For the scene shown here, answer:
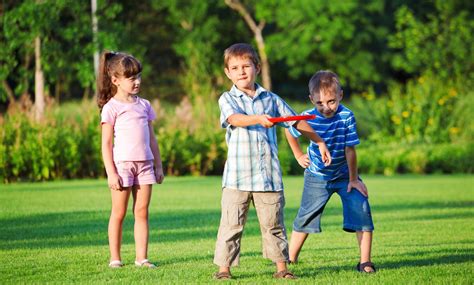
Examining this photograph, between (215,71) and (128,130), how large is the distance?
36.1m

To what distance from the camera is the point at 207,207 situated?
1352 cm

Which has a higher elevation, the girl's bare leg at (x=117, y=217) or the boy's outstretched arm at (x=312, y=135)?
the boy's outstretched arm at (x=312, y=135)

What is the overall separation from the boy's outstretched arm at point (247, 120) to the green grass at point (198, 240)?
1.08 m

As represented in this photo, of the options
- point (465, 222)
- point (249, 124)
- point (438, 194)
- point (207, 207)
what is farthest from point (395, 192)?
point (249, 124)

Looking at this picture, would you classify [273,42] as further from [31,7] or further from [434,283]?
[434,283]

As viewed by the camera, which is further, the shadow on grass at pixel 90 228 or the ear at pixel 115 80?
the shadow on grass at pixel 90 228

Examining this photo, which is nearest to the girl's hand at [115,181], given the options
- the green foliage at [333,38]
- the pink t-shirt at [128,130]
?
the pink t-shirt at [128,130]

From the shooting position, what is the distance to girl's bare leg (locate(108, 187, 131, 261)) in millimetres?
7407

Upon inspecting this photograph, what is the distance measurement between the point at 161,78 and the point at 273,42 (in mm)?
6095

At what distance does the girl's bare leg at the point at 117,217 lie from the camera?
7.41m

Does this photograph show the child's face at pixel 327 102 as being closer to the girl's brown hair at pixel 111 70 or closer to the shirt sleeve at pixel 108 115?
the girl's brown hair at pixel 111 70

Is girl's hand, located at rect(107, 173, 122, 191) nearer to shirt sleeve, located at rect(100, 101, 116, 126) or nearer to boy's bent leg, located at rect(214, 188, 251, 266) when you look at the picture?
shirt sleeve, located at rect(100, 101, 116, 126)

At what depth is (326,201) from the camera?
742cm

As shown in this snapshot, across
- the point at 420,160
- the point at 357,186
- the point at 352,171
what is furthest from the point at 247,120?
the point at 420,160
